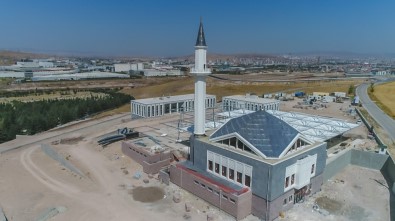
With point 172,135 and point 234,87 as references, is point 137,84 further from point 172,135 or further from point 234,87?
point 172,135

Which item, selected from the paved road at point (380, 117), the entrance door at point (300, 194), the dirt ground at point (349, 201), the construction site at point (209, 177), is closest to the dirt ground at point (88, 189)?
the construction site at point (209, 177)

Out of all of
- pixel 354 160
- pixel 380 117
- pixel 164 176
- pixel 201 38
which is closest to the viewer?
pixel 201 38

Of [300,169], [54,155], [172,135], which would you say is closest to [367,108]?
[172,135]

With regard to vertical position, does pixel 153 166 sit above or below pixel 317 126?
below

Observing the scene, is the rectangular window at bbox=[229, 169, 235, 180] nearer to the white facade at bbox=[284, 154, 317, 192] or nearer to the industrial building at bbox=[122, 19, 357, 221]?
the industrial building at bbox=[122, 19, 357, 221]

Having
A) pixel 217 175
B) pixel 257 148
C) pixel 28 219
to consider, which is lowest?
pixel 28 219

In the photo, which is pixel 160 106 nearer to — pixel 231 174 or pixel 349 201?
pixel 231 174

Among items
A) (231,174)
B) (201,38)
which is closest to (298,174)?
(231,174)
